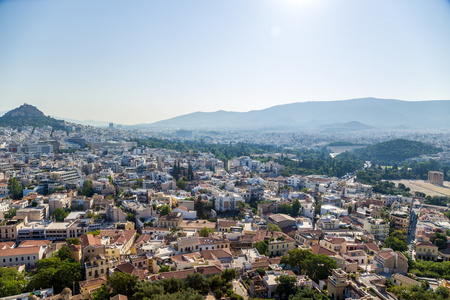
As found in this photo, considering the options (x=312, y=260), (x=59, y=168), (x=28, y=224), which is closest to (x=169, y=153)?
(x=59, y=168)

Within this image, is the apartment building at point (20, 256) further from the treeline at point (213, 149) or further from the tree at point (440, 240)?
the treeline at point (213, 149)

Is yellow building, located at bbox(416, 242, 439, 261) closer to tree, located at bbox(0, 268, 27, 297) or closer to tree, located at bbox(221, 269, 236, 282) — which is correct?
tree, located at bbox(221, 269, 236, 282)

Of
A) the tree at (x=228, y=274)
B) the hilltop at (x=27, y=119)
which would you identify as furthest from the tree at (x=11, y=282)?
the hilltop at (x=27, y=119)

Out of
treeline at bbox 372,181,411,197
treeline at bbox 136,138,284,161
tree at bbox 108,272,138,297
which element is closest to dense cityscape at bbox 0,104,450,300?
tree at bbox 108,272,138,297

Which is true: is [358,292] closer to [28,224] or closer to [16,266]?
[16,266]

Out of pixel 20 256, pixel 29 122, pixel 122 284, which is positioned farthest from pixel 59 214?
pixel 29 122

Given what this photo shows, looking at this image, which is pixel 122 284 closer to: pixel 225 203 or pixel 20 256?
pixel 20 256
